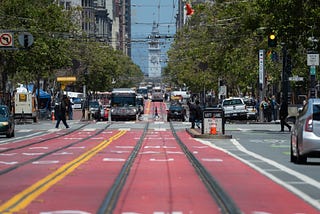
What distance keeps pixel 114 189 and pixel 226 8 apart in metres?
48.4

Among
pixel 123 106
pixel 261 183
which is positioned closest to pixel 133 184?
pixel 261 183

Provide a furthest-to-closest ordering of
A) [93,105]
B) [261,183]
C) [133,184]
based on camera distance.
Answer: [93,105] < [261,183] < [133,184]

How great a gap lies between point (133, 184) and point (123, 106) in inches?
→ 2599

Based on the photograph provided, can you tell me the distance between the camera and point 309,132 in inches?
866

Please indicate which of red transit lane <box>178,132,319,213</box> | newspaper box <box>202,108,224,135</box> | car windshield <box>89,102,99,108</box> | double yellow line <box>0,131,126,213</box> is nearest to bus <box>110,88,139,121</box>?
car windshield <box>89,102,99,108</box>

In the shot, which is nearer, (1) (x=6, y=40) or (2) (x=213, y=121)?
(2) (x=213, y=121)

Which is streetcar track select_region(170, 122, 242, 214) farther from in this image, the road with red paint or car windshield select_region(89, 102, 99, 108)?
car windshield select_region(89, 102, 99, 108)

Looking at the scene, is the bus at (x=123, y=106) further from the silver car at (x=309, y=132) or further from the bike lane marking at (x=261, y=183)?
the silver car at (x=309, y=132)

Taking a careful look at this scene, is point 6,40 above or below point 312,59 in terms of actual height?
above

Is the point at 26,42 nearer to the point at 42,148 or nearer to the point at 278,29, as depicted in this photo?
the point at 278,29

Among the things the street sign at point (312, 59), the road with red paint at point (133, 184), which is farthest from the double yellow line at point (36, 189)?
the street sign at point (312, 59)

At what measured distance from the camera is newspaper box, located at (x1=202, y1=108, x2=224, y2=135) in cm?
3906

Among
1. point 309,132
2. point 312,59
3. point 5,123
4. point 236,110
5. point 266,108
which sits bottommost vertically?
point 5,123

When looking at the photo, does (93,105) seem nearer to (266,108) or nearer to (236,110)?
(236,110)
